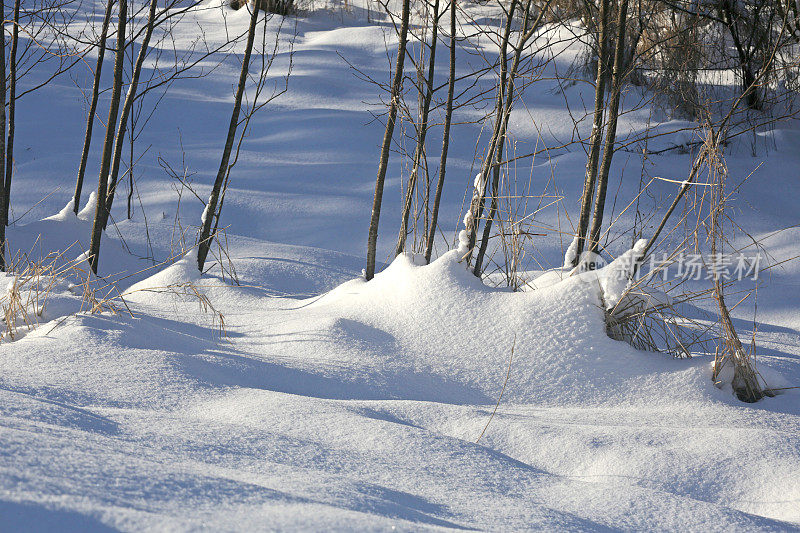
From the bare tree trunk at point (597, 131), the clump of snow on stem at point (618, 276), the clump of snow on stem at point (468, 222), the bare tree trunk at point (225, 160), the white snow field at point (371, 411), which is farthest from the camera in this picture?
the bare tree trunk at point (225, 160)

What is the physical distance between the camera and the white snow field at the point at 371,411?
933 millimetres

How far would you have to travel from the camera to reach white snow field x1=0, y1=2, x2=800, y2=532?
93 centimetres

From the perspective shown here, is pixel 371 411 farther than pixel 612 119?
No

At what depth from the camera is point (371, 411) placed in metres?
1.56

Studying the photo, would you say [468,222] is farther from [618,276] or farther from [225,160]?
[225,160]

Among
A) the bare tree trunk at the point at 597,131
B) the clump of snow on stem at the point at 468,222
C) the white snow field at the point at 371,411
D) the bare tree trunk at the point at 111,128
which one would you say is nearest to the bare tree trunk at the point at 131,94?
the bare tree trunk at the point at 111,128

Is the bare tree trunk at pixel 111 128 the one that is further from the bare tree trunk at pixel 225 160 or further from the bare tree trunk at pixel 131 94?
the bare tree trunk at pixel 225 160

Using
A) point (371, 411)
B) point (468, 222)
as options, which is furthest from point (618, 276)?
point (371, 411)

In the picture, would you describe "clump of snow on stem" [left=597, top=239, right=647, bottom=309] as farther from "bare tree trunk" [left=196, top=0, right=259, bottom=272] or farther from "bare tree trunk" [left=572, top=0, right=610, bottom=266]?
"bare tree trunk" [left=196, top=0, right=259, bottom=272]

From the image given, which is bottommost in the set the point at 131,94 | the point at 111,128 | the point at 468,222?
the point at 468,222

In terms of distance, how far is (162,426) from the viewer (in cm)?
125

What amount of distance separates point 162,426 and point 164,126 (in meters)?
5.31

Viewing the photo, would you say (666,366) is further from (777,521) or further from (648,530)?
(648,530)

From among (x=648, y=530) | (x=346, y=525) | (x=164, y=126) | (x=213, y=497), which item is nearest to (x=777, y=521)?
(x=648, y=530)
